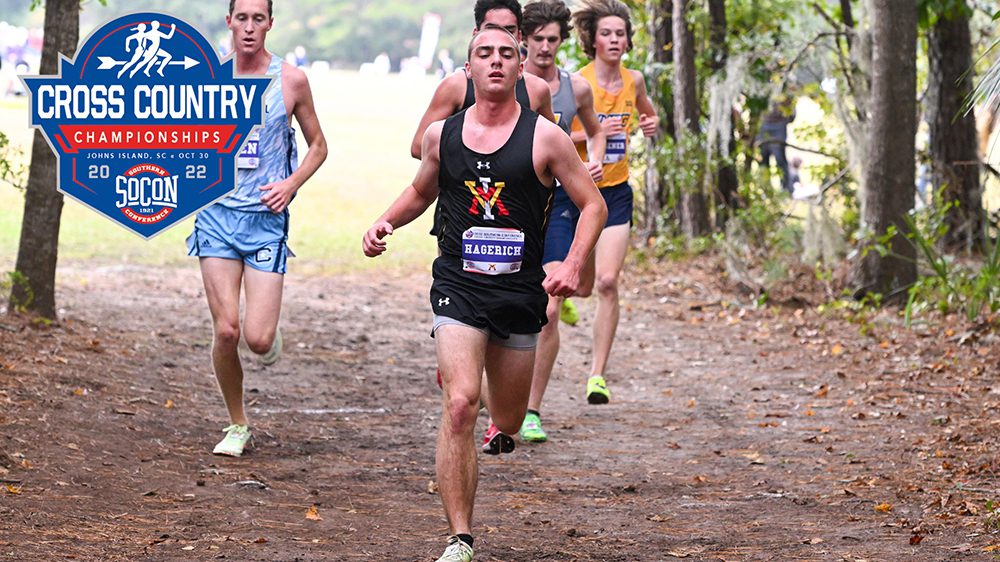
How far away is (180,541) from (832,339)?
6.82m

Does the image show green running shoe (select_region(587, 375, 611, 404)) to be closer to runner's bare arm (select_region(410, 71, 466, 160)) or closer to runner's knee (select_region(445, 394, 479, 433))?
runner's bare arm (select_region(410, 71, 466, 160))

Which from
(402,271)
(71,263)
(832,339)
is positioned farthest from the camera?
(402,271)

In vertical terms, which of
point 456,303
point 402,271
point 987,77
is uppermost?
point 987,77

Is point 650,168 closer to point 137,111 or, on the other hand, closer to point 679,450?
point 679,450

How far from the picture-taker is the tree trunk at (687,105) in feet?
50.8

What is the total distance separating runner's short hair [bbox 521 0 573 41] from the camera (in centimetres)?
738

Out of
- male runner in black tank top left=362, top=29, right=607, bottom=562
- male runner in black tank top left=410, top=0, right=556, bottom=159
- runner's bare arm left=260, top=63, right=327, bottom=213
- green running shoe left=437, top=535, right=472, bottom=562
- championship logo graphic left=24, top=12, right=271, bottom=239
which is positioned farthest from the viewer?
runner's bare arm left=260, top=63, right=327, bottom=213

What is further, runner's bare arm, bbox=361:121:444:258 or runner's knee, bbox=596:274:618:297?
runner's knee, bbox=596:274:618:297

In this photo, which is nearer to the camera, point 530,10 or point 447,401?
point 447,401

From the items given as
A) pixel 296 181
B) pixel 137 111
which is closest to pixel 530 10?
pixel 296 181

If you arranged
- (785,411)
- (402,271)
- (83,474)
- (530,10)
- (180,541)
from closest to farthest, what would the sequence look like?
(180,541) → (83,474) → (530,10) → (785,411) → (402,271)

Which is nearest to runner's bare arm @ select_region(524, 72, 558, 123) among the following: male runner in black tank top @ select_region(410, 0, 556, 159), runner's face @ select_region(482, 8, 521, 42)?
male runner in black tank top @ select_region(410, 0, 556, 159)

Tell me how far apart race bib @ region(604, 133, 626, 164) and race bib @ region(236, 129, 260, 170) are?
2.17m

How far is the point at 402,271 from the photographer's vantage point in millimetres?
16938
